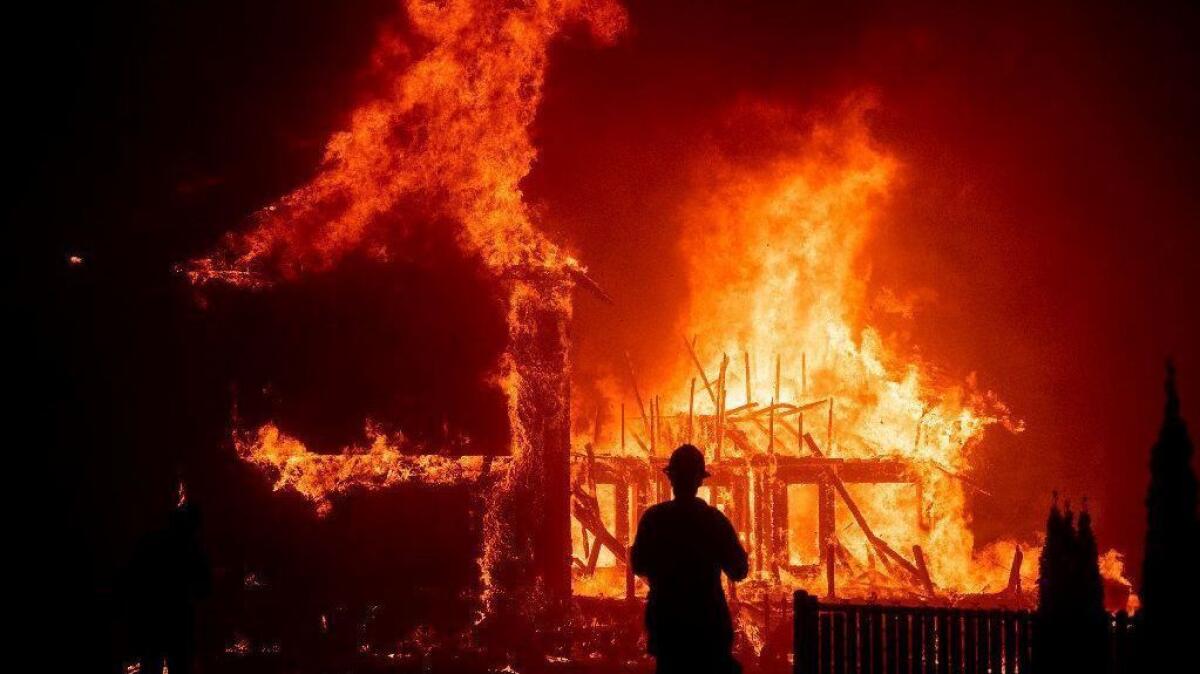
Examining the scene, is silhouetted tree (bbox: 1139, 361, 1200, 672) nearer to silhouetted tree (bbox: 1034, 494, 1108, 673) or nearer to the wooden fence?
silhouetted tree (bbox: 1034, 494, 1108, 673)

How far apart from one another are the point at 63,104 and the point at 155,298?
9.28m

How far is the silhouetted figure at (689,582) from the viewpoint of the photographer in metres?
6.69

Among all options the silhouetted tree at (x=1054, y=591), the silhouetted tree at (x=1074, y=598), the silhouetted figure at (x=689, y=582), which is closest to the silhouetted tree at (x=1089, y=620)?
the silhouetted tree at (x=1074, y=598)

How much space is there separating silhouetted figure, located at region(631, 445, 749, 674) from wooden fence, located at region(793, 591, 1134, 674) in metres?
2.54

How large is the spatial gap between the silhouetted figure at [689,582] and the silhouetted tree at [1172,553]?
2.97 m

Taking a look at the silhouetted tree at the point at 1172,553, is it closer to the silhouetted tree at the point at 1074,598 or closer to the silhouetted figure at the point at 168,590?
the silhouetted tree at the point at 1074,598

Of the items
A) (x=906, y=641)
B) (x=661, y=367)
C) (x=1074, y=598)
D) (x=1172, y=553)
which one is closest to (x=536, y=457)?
(x=906, y=641)

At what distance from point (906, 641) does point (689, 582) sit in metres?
3.45

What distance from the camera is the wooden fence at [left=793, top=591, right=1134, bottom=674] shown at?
894 centimetres

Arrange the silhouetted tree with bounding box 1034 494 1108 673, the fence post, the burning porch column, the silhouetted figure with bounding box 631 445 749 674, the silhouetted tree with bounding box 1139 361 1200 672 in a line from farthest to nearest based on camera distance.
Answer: the burning porch column → the fence post → the silhouetted tree with bounding box 1034 494 1108 673 → the silhouetted tree with bounding box 1139 361 1200 672 → the silhouetted figure with bounding box 631 445 749 674

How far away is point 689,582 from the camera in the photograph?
675 centimetres

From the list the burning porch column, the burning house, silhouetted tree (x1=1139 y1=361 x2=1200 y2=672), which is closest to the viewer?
silhouetted tree (x1=1139 y1=361 x2=1200 y2=672)

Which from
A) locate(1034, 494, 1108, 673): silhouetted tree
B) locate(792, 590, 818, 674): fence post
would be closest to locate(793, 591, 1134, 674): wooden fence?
locate(792, 590, 818, 674): fence post

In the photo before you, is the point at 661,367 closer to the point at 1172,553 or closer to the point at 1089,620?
the point at 1089,620
